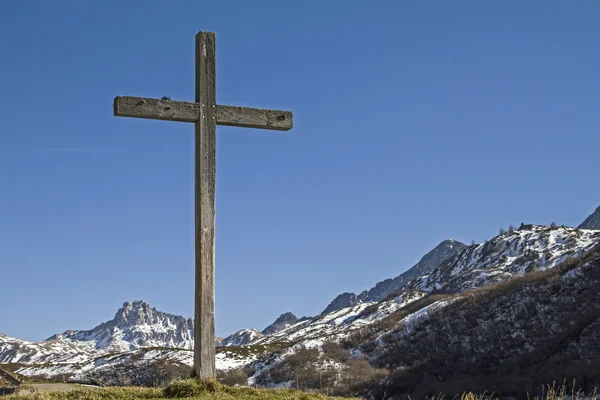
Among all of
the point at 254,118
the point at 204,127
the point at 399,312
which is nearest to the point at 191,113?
the point at 204,127

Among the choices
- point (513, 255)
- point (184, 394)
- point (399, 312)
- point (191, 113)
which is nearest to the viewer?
point (184, 394)

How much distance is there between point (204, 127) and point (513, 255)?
444ft

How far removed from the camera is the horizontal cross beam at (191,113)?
10.7 meters

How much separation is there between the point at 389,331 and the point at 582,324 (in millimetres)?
31841

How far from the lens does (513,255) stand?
452ft

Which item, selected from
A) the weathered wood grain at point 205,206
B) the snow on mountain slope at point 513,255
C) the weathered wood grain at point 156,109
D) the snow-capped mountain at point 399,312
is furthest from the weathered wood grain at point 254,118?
the snow on mountain slope at point 513,255

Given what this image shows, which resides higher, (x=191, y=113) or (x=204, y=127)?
(x=191, y=113)

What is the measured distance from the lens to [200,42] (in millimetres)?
11211

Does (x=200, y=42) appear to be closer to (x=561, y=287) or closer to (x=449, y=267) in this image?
(x=561, y=287)

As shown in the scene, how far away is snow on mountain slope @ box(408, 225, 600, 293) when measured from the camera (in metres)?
113

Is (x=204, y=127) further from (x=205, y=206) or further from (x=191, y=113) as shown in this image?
(x=205, y=206)

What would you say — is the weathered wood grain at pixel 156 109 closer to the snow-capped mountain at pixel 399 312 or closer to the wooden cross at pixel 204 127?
the wooden cross at pixel 204 127

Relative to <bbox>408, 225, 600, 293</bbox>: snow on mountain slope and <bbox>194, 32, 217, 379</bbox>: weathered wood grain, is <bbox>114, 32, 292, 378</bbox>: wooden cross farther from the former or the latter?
<bbox>408, 225, 600, 293</bbox>: snow on mountain slope

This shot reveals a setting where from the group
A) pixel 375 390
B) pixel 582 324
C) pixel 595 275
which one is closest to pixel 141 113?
pixel 375 390
